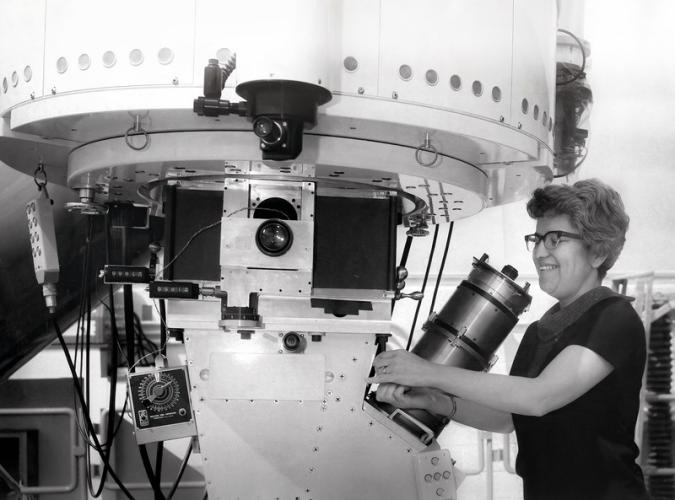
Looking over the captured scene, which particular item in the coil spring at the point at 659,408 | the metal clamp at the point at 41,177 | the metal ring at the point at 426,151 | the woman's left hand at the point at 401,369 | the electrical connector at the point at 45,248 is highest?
the metal ring at the point at 426,151

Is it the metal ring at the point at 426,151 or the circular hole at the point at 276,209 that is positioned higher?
the metal ring at the point at 426,151

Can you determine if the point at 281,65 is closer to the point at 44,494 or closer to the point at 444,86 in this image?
the point at 444,86

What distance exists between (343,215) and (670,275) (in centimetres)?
224

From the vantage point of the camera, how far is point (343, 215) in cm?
167

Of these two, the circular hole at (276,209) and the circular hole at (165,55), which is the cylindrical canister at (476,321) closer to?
the circular hole at (276,209)

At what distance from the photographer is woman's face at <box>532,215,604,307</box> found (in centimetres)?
173

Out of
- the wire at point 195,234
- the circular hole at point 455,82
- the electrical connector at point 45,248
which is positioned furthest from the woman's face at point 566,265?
the electrical connector at point 45,248

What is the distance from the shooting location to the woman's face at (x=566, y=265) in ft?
5.68

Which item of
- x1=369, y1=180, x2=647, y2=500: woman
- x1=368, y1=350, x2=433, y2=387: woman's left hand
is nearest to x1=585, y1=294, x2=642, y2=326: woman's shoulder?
x1=369, y1=180, x2=647, y2=500: woman

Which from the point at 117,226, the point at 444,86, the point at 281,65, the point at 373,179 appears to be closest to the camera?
the point at 281,65

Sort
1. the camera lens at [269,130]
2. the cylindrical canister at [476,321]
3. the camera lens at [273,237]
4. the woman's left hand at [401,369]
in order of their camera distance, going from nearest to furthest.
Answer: the camera lens at [269,130], the camera lens at [273,237], the woman's left hand at [401,369], the cylindrical canister at [476,321]

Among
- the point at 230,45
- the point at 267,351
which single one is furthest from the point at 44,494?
the point at 230,45

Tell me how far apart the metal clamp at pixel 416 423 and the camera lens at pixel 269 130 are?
26.8 inches

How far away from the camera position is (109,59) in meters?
1.37
